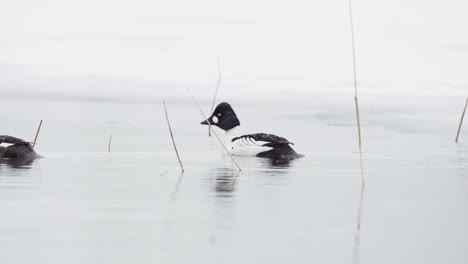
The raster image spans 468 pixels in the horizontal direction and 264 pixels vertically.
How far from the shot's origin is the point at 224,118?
20.3 m

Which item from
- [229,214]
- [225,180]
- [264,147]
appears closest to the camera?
[229,214]

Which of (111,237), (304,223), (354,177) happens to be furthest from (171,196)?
(354,177)

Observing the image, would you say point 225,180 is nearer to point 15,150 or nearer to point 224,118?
point 15,150

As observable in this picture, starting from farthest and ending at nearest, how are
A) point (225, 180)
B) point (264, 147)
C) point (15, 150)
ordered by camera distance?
point (264, 147)
point (15, 150)
point (225, 180)

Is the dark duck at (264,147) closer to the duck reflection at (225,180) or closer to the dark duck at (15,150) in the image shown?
the duck reflection at (225,180)

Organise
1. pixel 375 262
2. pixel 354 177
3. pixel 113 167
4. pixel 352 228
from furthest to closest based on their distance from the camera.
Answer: pixel 113 167
pixel 354 177
pixel 352 228
pixel 375 262

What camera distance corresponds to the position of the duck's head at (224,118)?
2017cm

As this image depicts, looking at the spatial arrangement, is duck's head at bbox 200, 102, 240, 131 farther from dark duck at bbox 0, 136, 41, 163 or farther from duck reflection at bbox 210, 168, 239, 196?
duck reflection at bbox 210, 168, 239, 196

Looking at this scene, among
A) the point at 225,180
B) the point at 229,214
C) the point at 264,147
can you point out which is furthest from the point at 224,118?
the point at 229,214

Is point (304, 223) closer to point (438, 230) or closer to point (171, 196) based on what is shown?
point (438, 230)

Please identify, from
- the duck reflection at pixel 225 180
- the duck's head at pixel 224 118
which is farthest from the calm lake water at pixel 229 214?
the duck's head at pixel 224 118

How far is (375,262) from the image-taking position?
6.35 m

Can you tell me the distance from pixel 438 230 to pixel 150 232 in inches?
98.0

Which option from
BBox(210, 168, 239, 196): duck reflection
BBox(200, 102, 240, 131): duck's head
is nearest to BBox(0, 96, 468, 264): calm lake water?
BBox(210, 168, 239, 196): duck reflection
